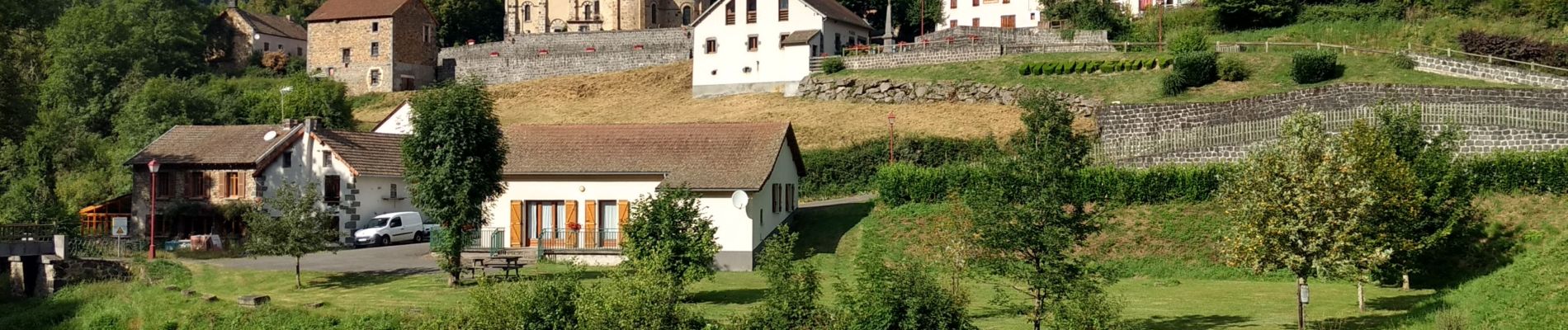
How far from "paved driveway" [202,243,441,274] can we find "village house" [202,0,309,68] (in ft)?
171

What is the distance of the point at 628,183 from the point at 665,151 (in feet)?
4.40

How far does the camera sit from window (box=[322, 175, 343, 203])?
45.7 metres

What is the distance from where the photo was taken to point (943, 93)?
192ft

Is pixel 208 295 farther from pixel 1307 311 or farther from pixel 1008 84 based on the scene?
pixel 1008 84

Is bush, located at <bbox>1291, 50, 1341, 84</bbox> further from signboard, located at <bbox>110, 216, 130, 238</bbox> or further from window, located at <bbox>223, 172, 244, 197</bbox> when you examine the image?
signboard, located at <bbox>110, 216, 130, 238</bbox>

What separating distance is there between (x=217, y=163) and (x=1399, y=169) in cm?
3422

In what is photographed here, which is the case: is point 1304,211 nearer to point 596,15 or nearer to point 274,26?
point 596,15

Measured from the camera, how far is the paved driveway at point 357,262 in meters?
36.5

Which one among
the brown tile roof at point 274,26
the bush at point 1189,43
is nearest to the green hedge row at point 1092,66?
the bush at point 1189,43

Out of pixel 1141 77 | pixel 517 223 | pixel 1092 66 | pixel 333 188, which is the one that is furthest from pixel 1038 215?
pixel 1092 66

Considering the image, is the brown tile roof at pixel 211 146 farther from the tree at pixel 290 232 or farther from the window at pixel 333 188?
the tree at pixel 290 232

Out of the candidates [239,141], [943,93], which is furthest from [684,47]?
[239,141]

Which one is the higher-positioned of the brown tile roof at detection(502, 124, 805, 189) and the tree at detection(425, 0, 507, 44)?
the tree at detection(425, 0, 507, 44)

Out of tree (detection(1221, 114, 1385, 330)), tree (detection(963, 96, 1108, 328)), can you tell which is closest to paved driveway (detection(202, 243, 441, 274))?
tree (detection(963, 96, 1108, 328))
